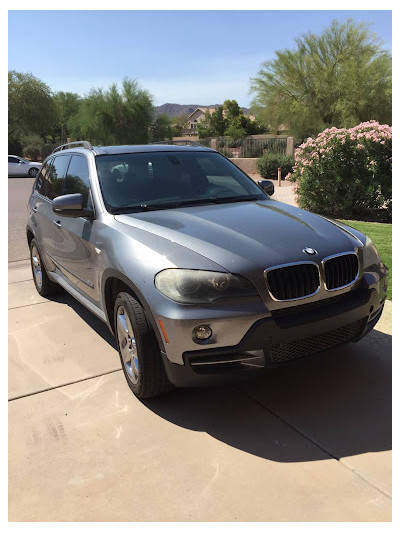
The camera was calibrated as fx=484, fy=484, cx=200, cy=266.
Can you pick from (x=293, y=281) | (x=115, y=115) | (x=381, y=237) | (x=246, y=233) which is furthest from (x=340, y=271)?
→ (x=115, y=115)

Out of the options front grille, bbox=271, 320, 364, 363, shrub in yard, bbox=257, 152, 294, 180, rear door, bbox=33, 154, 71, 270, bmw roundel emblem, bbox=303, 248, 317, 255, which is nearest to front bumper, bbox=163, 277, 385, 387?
front grille, bbox=271, 320, 364, 363

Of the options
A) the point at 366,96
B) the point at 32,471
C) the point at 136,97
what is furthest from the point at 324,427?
the point at 136,97

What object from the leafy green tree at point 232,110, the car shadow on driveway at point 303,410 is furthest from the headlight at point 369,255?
the leafy green tree at point 232,110

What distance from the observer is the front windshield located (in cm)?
395

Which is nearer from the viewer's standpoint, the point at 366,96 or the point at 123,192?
the point at 123,192

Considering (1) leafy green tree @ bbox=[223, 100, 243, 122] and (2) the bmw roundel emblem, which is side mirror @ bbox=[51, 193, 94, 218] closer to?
(2) the bmw roundel emblem

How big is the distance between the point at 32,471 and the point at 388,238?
6461 mm

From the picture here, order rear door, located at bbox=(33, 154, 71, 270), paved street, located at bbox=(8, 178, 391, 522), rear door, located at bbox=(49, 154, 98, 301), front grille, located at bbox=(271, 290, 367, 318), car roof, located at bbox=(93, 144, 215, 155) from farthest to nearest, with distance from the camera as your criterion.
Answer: rear door, located at bbox=(33, 154, 71, 270)
car roof, located at bbox=(93, 144, 215, 155)
rear door, located at bbox=(49, 154, 98, 301)
front grille, located at bbox=(271, 290, 367, 318)
paved street, located at bbox=(8, 178, 391, 522)

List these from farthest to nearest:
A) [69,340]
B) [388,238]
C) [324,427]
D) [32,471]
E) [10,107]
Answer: [10,107] → [388,238] → [69,340] → [324,427] → [32,471]

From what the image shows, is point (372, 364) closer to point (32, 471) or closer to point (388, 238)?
point (32, 471)

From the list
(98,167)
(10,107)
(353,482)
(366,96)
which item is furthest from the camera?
(10,107)

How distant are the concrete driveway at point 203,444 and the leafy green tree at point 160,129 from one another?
45663 mm

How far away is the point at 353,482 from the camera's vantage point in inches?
99.7

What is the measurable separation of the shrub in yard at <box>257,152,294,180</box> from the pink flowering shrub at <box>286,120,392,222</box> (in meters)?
14.2
